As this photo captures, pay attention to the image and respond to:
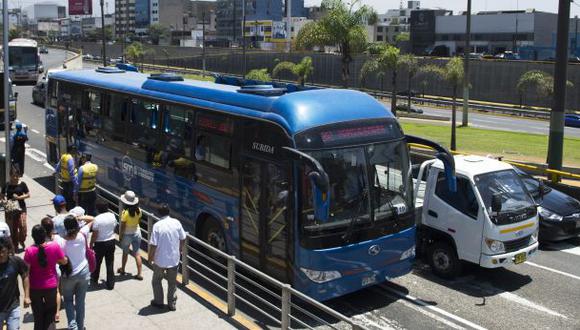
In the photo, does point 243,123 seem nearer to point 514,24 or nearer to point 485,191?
point 485,191

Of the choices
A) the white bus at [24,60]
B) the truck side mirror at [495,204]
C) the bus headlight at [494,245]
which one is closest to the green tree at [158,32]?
the white bus at [24,60]

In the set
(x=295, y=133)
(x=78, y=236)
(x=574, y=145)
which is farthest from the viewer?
(x=574, y=145)

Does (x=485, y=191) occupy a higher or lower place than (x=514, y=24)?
lower

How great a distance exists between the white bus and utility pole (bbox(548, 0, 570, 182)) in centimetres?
4384

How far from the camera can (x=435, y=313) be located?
9.56 metres

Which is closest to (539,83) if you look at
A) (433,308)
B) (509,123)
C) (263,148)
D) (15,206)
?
(509,123)

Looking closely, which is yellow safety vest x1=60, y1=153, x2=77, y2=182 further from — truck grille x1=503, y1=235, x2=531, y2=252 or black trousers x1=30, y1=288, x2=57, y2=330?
truck grille x1=503, y1=235, x2=531, y2=252

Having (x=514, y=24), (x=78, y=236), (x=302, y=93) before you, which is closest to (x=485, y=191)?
(x=302, y=93)

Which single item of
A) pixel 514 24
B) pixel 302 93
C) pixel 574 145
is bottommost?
pixel 574 145

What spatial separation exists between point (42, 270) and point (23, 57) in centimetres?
4870

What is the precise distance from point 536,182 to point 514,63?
58.0m

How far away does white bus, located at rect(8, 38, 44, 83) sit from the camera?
50125 mm

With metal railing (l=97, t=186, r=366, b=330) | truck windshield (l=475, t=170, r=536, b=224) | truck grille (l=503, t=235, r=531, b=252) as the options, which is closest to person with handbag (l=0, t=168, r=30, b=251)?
metal railing (l=97, t=186, r=366, b=330)

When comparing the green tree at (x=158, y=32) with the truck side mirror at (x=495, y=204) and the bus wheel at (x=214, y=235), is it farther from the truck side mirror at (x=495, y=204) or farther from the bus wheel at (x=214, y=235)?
the truck side mirror at (x=495, y=204)
